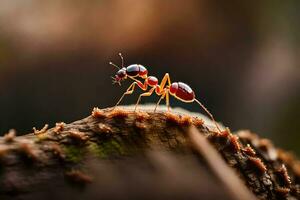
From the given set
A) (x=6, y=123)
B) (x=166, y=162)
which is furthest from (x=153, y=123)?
(x=6, y=123)

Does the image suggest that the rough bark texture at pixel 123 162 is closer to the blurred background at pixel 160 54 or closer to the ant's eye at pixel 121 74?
the ant's eye at pixel 121 74

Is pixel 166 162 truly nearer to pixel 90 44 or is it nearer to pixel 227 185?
pixel 227 185

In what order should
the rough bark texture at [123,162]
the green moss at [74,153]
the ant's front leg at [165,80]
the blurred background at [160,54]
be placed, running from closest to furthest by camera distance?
the rough bark texture at [123,162] < the green moss at [74,153] < the ant's front leg at [165,80] < the blurred background at [160,54]

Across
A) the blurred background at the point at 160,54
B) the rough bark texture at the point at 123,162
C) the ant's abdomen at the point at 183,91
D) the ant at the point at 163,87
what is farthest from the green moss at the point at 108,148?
the blurred background at the point at 160,54

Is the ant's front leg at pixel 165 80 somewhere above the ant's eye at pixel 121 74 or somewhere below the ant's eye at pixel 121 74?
above

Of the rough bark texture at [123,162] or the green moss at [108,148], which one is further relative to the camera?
the green moss at [108,148]

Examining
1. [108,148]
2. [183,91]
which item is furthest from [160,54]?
[108,148]

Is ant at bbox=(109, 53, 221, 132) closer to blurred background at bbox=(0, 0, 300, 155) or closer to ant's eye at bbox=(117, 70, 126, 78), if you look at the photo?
ant's eye at bbox=(117, 70, 126, 78)

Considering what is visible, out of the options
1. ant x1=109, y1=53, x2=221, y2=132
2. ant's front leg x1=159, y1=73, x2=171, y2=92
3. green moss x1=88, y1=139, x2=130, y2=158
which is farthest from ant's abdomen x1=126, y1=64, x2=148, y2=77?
green moss x1=88, y1=139, x2=130, y2=158
